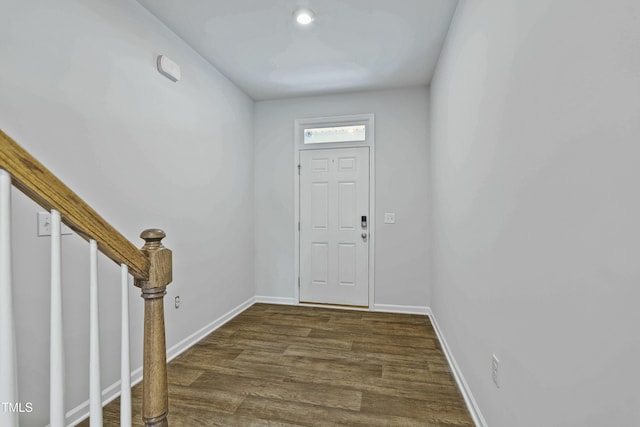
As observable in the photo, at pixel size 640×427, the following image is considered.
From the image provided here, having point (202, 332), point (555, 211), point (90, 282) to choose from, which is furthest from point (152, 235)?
point (202, 332)

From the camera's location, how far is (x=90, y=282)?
0.78m

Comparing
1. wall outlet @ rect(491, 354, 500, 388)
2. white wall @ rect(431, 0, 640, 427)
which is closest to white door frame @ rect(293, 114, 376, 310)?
white wall @ rect(431, 0, 640, 427)

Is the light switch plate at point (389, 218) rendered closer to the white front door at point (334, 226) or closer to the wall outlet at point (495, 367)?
the white front door at point (334, 226)

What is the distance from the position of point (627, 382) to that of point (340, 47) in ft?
9.64

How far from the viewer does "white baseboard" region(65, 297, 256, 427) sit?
5.90ft

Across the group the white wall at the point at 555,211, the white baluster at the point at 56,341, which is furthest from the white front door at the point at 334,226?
the white baluster at the point at 56,341

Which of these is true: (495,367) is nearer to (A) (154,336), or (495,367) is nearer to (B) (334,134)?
(A) (154,336)

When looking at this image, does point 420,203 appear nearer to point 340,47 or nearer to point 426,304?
point 426,304

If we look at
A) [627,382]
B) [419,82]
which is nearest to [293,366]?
[627,382]

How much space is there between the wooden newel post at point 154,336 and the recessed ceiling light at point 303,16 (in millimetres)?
2112

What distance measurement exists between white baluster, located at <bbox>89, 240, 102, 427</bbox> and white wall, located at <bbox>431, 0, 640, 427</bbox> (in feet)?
4.07

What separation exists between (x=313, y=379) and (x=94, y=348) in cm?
179

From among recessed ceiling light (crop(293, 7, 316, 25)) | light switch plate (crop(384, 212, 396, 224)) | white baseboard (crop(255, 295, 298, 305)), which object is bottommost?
white baseboard (crop(255, 295, 298, 305))

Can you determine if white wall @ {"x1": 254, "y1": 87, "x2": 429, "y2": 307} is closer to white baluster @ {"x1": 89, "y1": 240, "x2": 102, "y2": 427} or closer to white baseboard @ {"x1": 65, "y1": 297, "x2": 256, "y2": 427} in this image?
white baseboard @ {"x1": 65, "y1": 297, "x2": 256, "y2": 427}
